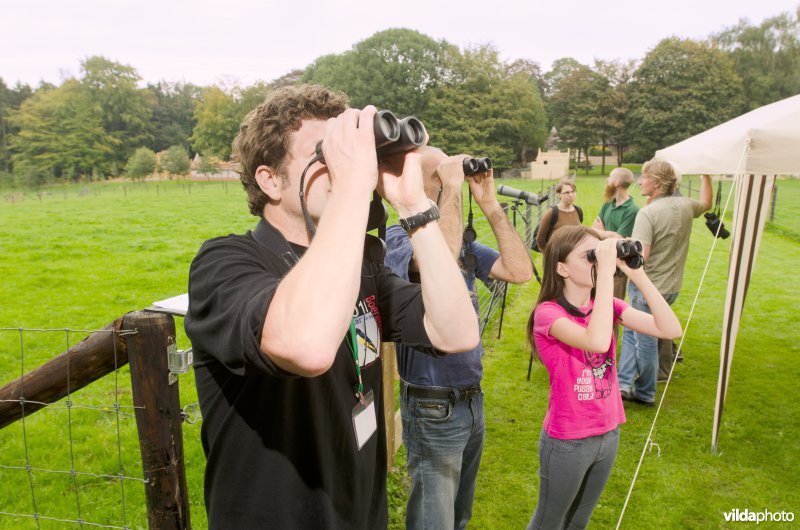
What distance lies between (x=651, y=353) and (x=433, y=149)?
3.08 meters

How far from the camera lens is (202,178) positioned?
5453 centimetres

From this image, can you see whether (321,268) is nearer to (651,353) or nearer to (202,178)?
(651,353)

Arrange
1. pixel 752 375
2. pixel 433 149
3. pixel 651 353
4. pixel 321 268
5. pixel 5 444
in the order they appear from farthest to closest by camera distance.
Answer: pixel 752 375, pixel 651 353, pixel 5 444, pixel 433 149, pixel 321 268

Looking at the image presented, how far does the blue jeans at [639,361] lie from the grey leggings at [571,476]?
7.62 feet

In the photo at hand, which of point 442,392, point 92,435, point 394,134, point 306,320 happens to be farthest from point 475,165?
point 92,435

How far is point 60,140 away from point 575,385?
2545 inches

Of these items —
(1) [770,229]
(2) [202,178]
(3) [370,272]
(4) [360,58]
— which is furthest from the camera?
(2) [202,178]

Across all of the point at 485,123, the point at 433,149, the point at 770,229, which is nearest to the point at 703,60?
the point at 485,123

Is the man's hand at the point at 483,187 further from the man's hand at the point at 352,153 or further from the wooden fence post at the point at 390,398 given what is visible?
the man's hand at the point at 352,153

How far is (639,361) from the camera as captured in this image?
14.6 ft

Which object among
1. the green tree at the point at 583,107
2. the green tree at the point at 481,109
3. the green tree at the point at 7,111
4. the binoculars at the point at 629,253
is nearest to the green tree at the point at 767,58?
the green tree at the point at 583,107

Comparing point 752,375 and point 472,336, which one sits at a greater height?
point 472,336

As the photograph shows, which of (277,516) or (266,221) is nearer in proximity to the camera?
(277,516)

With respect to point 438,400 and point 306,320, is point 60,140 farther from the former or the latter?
point 306,320
